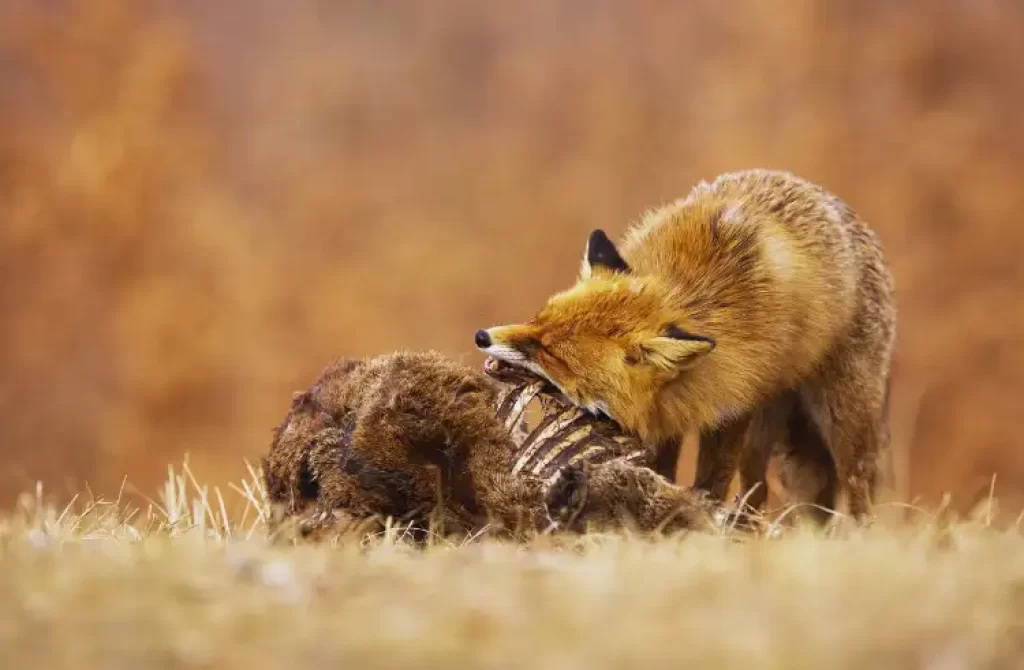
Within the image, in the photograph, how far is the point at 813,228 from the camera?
4.47 metres

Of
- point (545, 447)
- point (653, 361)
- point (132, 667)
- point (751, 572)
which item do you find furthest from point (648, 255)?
point (132, 667)

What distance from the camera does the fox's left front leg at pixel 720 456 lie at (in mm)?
4145

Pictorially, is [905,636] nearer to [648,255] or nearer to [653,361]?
[653,361]

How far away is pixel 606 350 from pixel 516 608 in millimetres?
1792

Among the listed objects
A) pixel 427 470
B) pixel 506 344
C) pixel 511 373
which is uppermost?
pixel 506 344

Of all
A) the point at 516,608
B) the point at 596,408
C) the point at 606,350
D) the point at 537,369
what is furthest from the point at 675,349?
the point at 516,608

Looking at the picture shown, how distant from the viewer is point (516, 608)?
83.4 inches

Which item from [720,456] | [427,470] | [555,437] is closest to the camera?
[427,470]

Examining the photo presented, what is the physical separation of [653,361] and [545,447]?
524 millimetres

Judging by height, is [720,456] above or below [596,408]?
below

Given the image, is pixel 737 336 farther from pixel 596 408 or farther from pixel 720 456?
pixel 596 408

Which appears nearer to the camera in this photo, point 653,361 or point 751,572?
point 751,572

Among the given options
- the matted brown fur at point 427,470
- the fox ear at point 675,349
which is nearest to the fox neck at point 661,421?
the fox ear at point 675,349

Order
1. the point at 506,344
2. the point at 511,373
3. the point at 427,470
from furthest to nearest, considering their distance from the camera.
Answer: the point at 511,373 < the point at 506,344 < the point at 427,470
